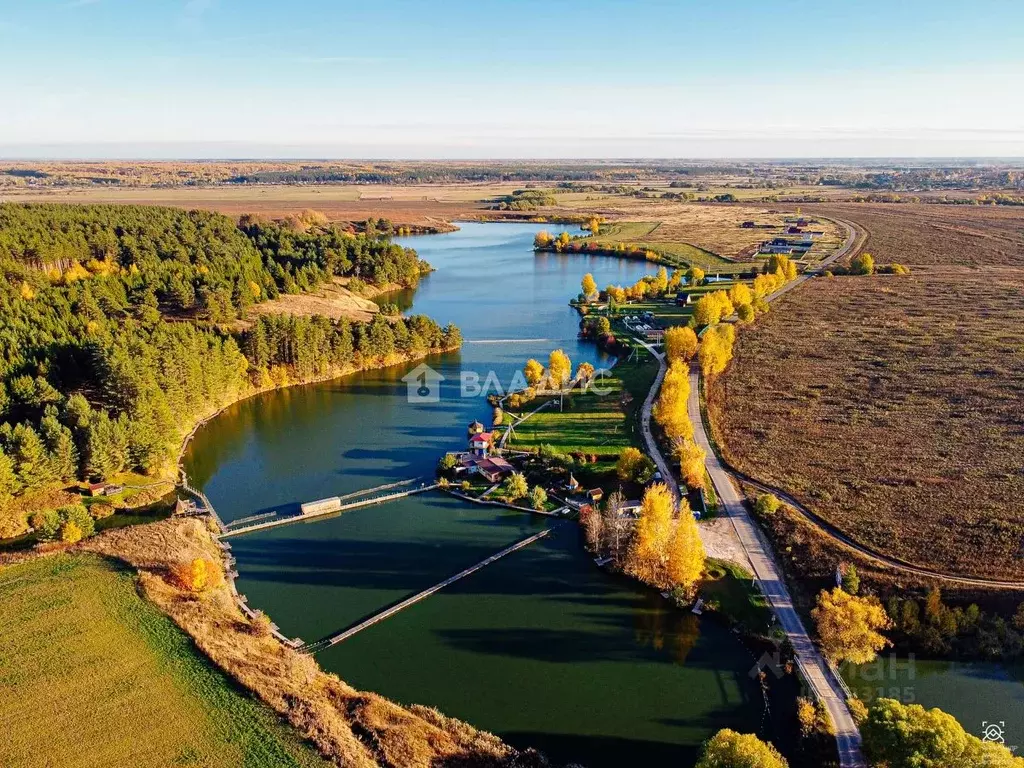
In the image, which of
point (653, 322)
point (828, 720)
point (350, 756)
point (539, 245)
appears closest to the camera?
point (350, 756)

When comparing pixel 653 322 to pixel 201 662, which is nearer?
pixel 201 662

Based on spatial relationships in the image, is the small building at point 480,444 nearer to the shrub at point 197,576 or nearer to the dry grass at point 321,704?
the shrub at point 197,576

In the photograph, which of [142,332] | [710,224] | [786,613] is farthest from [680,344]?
[710,224]

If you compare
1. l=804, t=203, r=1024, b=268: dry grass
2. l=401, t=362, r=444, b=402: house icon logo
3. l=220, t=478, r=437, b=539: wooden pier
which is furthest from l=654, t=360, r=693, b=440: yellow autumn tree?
l=804, t=203, r=1024, b=268: dry grass

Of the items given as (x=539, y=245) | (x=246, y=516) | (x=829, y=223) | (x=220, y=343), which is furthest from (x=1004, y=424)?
(x=829, y=223)

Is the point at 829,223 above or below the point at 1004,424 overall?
above

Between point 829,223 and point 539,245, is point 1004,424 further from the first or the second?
point 829,223
